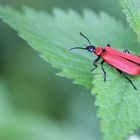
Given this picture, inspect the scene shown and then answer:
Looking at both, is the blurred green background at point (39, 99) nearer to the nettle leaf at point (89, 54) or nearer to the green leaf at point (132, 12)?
the nettle leaf at point (89, 54)

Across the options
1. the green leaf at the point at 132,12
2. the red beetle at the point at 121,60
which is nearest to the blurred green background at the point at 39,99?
the red beetle at the point at 121,60

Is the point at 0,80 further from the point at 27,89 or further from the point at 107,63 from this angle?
the point at 107,63

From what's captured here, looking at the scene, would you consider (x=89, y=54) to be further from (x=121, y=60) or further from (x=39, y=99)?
(x=39, y=99)

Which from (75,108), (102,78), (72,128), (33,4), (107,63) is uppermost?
(33,4)

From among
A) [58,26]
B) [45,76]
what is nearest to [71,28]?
[58,26]

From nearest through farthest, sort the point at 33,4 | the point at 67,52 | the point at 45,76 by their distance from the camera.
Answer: the point at 67,52
the point at 45,76
the point at 33,4

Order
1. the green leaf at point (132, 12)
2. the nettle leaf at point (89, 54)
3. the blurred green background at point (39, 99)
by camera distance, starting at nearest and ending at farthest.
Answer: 1. the nettle leaf at point (89, 54)
2. the green leaf at point (132, 12)
3. the blurred green background at point (39, 99)

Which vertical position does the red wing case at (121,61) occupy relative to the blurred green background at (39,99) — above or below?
below
